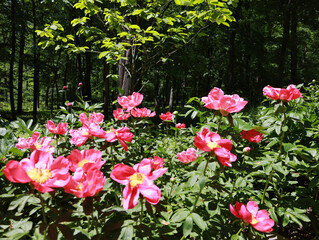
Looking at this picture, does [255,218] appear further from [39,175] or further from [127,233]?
[39,175]

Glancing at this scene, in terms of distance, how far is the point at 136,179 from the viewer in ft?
2.76

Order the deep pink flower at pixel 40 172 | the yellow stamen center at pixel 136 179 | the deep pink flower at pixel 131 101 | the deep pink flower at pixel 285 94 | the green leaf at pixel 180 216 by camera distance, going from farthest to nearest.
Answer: the deep pink flower at pixel 131 101 < the deep pink flower at pixel 285 94 < the green leaf at pixel 180 216 < the yellow stamen center at pixel 136 179 < the deep pink flower at pixel 40 172

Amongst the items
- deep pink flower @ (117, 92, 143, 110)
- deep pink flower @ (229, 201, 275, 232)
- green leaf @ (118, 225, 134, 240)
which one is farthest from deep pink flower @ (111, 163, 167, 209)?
deep pink flower @ (117, 92, 143, 110)

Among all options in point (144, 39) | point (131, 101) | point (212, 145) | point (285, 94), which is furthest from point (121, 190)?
point (144, 39)

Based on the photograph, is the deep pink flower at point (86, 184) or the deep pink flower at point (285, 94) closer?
the deep pink flower at point (86, 184)

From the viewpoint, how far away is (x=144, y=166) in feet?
2.94

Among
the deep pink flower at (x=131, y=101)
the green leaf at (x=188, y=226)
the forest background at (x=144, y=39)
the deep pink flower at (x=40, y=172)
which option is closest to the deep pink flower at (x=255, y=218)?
the green leaf at (x=188, y=226)

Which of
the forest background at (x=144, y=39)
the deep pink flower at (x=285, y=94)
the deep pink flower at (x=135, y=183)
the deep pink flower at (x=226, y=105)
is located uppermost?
the forest background at (x=144, y=39)

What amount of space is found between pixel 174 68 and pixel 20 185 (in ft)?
24.0

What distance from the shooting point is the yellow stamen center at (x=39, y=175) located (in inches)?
30.6

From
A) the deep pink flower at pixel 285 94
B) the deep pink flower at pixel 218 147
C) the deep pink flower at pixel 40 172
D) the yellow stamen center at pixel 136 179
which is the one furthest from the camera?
the deep pink flower at pixel 285 94

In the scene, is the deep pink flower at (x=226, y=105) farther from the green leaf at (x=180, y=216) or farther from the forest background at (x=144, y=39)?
the forest background at (x=144, y=39)

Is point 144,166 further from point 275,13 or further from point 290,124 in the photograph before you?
point 275,13

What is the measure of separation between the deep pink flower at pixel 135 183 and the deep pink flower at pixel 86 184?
0.20 ft
